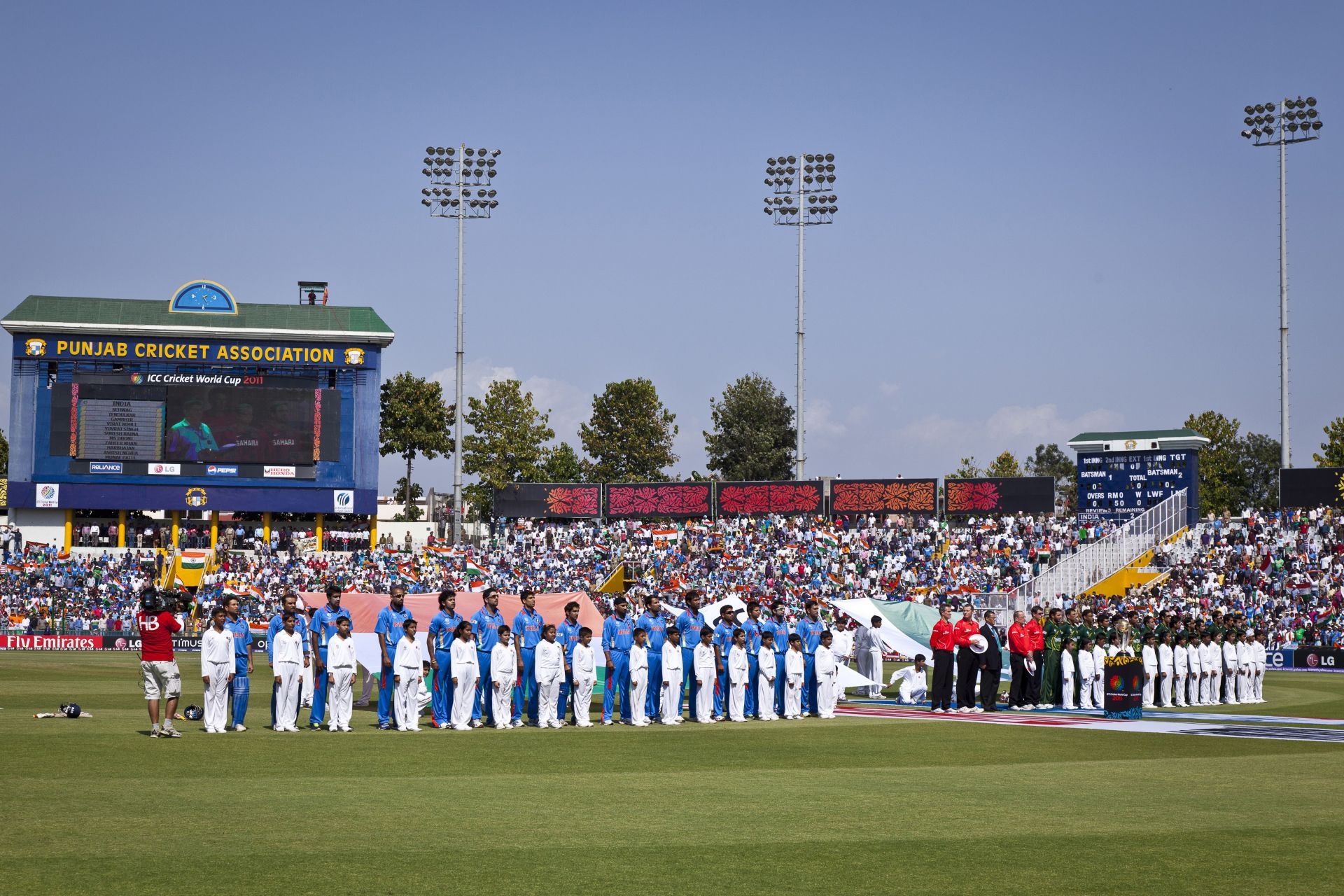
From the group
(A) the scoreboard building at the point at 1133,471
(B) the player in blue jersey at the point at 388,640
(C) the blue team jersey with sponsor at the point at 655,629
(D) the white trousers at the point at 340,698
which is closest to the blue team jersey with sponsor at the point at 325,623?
(B) the player in blue jersey at the point at 388,640

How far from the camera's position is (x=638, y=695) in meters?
20.5

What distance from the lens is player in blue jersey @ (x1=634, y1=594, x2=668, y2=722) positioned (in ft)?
68.4

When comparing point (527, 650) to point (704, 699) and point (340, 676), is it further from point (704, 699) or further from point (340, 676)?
point (704, 699)

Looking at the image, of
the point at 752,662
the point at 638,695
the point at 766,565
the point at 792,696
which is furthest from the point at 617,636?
the point at 766,565

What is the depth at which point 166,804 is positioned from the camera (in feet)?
35.8

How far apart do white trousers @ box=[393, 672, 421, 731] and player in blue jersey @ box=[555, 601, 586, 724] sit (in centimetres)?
216

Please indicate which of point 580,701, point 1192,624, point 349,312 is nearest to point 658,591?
point 349,312

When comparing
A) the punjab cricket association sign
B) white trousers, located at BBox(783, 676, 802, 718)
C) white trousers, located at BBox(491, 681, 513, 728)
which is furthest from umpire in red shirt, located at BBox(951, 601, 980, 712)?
white trousers, located at BBox(491, 681, 513, 728)

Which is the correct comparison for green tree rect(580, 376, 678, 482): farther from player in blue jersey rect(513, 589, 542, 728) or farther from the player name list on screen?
player in blue jersey rect(513, 589, 542, 728)

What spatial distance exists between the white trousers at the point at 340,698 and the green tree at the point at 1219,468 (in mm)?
75234

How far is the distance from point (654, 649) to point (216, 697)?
21.2 ft

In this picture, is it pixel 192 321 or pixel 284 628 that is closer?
pixel 284 628

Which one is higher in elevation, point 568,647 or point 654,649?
point 568,647

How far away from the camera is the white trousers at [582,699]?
20094 mm
